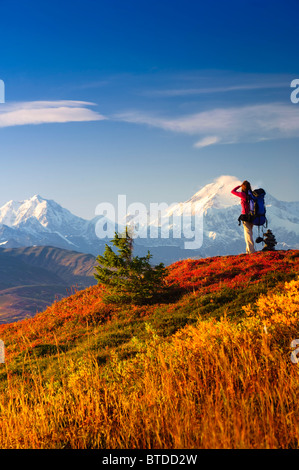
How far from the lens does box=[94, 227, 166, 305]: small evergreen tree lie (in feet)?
60.5

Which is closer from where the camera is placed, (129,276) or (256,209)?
(129,276)

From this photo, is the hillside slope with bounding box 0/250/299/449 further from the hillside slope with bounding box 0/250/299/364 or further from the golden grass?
the hillside slope with bounding box 0/250/299/364

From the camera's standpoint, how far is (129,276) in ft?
62.1

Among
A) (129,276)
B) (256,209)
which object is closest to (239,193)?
(256,209)

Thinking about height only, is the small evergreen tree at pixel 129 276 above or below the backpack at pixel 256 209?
below

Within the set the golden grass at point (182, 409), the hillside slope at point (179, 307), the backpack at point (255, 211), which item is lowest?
the golden grass at point (182, 409)

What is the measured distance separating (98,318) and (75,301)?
19.7 feet

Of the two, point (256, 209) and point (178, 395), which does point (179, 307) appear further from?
point (178, 395)

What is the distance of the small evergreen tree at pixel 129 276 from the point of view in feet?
60.5

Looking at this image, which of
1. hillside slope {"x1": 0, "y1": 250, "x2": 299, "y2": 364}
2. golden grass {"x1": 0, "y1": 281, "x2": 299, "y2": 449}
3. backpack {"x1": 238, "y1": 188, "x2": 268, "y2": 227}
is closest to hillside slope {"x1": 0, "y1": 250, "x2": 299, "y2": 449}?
golden grass {"x1": 0, "y1": 281, "x2": 299, "y2": 449}

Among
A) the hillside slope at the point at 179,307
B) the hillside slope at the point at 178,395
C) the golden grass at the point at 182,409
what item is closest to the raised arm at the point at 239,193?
the hillside slope at the point at 179,307

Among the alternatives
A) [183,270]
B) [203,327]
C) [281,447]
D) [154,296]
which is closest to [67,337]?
[154,296]

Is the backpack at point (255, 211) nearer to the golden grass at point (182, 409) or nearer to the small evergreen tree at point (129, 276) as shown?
the small evergreen tree at point (129, 276)

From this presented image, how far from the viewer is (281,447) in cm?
349
